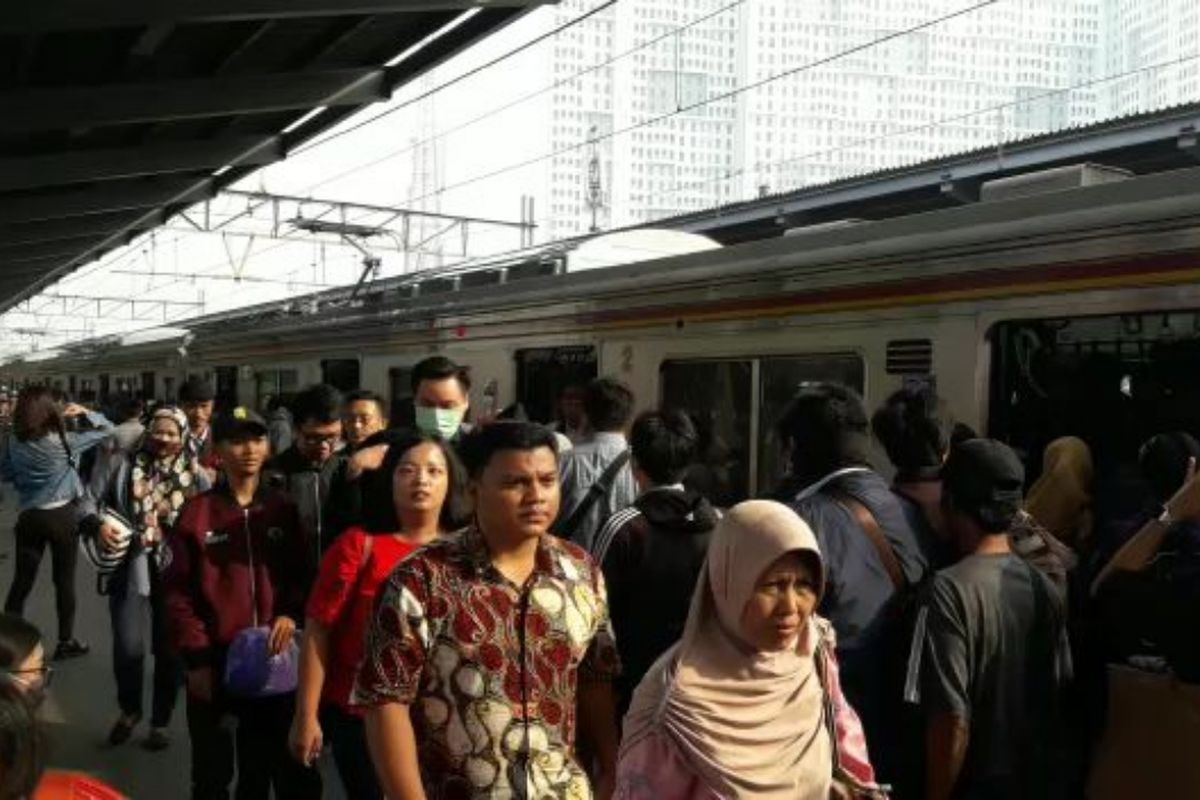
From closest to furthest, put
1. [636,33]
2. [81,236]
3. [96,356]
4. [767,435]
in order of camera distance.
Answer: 1. [767,435]
2. [81,236]
3. [636,33]
4. [96,356]

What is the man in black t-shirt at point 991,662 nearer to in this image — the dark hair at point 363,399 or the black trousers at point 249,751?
the black trousers at point 249,751

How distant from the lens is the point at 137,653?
203 inches

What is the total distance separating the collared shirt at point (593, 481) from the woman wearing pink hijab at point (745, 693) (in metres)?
1.92

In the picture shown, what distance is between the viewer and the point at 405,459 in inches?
115

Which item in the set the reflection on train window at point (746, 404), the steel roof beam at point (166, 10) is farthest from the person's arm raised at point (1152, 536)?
the steel roof beam at point (166, 10)

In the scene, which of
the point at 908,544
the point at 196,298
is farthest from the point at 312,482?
the point at 196,298

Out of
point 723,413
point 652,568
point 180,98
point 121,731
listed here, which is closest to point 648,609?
point 652,568

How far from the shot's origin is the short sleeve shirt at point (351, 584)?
2941 millimetres

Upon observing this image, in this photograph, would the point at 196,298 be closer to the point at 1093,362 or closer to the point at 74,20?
the point at 74,20

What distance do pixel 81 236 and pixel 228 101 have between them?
276 inches

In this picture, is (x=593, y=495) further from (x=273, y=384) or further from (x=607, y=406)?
(x=273, y=384)

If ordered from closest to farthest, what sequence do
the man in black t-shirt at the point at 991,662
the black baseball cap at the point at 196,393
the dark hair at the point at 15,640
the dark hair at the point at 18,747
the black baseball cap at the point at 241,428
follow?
the dark hair at the point at 18,747 < the dark hair at the point at 15,640 < the man in black t-shirt at the point at 991,662 < the black baseball cap at the point at 241,428 < the black baseball cap at the point at 196,393

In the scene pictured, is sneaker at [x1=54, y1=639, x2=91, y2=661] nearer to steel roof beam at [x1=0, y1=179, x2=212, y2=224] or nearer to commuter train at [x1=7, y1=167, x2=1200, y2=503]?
commuter train at [x1=7, y1=167, x2=1200, y2=503]

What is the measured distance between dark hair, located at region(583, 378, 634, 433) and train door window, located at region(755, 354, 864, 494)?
3.37ft
